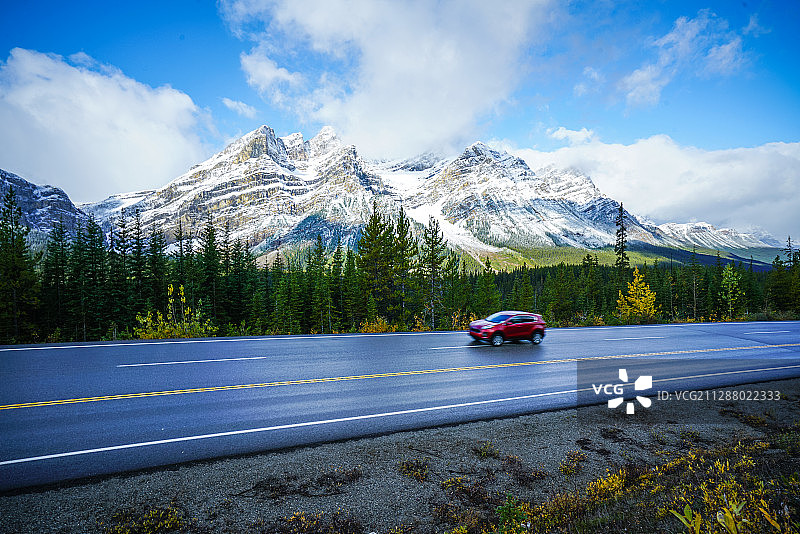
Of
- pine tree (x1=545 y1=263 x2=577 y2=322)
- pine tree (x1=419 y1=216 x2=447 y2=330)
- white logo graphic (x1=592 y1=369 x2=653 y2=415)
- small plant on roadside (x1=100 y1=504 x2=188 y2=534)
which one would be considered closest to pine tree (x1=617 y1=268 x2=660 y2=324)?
pine tree (x1=545 y1=263 x2=577 y2=322)

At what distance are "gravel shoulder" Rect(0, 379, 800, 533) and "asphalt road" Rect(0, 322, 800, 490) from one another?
590 mm

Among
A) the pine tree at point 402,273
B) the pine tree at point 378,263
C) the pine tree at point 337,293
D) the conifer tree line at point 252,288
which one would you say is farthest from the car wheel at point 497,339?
the pine tree at point 337,293

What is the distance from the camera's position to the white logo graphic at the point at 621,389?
30.3 feet

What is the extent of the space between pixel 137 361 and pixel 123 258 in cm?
4239

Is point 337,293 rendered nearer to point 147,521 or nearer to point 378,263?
point 378,263

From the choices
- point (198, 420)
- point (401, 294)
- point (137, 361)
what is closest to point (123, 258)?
point (401, 294)

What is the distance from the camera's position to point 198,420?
7.41 m

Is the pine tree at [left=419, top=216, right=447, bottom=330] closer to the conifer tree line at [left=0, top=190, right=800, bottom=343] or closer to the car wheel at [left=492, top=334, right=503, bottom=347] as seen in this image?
the conifer tree line at [left=0, top=190, right=800, bottom=343]

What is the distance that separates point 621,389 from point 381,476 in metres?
8.65

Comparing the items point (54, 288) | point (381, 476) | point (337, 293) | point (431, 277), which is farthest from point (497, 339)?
point (54, 288)

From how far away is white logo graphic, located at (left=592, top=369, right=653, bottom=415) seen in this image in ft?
30.3

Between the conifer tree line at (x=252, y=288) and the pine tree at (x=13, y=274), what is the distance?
9 cm

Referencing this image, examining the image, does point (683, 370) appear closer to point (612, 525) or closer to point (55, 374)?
point (612, 525)

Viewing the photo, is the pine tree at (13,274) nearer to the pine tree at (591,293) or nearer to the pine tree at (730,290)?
the pine tree at (591,293)
